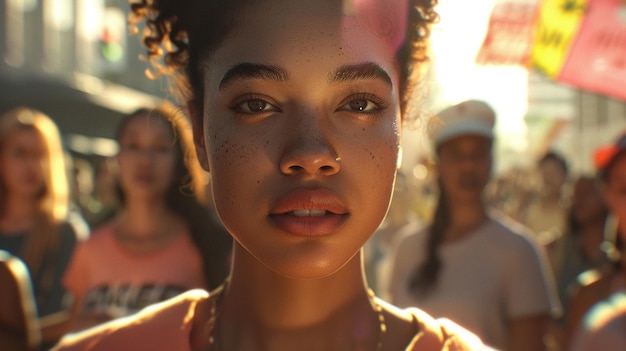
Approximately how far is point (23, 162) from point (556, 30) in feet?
9.22

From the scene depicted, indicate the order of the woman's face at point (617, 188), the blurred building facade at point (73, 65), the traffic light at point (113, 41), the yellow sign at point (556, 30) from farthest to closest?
the traffic light at point (113, 41) → the blurred building facade at point (73, 65) → the yellow sign at point (556, 30) → the woman's face at point (617, 188)

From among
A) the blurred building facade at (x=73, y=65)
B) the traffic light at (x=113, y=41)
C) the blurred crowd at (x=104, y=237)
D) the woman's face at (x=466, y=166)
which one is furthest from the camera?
the traffic light at (x=113, y=41)

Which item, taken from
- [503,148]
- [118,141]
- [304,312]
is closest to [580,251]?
[118,141]

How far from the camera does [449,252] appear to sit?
3.80 m

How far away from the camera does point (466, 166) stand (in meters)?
4.03

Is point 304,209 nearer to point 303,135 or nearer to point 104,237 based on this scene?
point 303,135

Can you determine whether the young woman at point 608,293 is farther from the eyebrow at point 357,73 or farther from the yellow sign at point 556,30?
the eyebrow at point 357,73

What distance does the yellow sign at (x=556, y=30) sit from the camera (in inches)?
171

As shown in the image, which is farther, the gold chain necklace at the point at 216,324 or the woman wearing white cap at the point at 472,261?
the woman wearing white cap at the point at 472,261

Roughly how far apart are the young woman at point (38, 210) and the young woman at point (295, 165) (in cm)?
238

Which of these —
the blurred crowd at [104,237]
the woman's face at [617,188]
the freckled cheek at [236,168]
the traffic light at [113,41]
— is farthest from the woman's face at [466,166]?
the traffic light at [113,41]

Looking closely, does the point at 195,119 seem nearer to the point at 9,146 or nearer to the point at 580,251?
the point at 9,146

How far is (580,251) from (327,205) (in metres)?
4.34

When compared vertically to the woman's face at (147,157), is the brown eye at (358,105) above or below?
above
